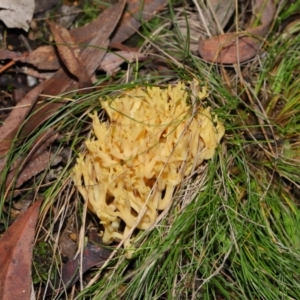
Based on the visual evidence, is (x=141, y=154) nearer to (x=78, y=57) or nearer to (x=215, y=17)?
(x=78, y=57)

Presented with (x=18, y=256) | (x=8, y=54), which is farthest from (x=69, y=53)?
(x=18, y=256)

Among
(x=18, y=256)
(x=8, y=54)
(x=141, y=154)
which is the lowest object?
(x=18, y=256)

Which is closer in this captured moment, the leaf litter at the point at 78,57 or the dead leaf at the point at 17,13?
the leaf litter at the point at 78,57

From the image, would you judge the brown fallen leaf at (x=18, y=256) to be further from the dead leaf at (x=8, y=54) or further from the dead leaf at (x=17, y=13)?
the dead leaf at (x=17, y=13)

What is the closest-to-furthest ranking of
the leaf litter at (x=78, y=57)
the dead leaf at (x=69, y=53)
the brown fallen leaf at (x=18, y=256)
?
the brown fallen leaf at (x=18, y=256) < the leaf litter at (x=78, y=57) < the dead leaf at (x=69, y=53)

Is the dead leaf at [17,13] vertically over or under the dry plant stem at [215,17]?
over

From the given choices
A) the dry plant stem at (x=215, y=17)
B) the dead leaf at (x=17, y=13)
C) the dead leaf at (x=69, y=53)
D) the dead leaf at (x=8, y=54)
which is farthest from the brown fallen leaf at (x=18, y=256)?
the dry plant stem at (x=215, y=17)

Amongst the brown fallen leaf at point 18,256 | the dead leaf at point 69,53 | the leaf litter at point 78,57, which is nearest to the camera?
the brown fallen leaf at point 18,256

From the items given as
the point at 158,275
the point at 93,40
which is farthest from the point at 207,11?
the point at 158,275
